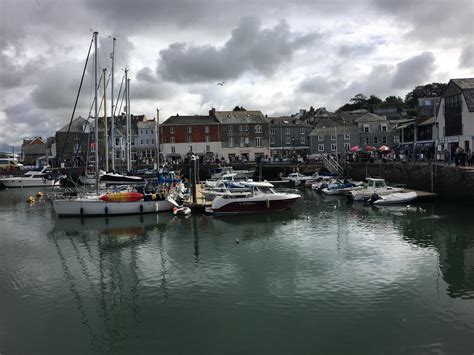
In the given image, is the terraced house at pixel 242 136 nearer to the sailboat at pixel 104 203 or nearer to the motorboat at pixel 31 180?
the motorboat at pixel 31 180

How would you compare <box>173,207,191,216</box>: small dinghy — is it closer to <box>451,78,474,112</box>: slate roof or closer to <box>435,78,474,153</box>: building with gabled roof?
<box>435,78,474,153</box>: building with gabled roof

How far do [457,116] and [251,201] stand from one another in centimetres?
3069

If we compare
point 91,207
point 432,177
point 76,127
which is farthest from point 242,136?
point 91,207

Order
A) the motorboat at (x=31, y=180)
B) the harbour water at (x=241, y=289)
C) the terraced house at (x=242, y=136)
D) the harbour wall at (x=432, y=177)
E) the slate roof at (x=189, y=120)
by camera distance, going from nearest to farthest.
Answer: the harbour water at (x=241, y=289), the harbour wall at (x=432, y=177), the motorboat at (x=31, y=180), the slate roof at (x=189, y=120), the terraced house at (x=242, y=136)

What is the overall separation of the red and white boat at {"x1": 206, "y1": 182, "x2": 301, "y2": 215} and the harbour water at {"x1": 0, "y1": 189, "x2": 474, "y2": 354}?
15.6 ft

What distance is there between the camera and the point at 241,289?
18.2 metres

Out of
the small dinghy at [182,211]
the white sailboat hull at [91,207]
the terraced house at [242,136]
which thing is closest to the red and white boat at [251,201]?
the small dinghy at [182,211]

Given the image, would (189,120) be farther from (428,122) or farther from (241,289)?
(241,289)

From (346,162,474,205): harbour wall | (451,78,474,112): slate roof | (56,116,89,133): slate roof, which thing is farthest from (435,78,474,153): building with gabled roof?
(56,116,89,133): slate roof

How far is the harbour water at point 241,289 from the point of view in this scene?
13.6m

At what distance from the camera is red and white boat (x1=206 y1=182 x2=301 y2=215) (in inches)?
1473

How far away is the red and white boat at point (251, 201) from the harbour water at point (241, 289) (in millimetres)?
4754

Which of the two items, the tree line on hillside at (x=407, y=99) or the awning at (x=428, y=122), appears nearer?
the awning at (x=428, y=122)

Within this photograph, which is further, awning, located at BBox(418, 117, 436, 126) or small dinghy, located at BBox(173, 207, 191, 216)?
awning, located at BBox(418, 117, 436, 126)
